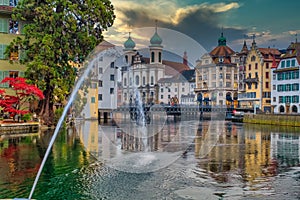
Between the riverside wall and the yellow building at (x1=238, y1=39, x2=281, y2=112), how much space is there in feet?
54.0

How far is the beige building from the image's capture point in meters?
105

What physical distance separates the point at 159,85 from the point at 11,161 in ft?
298

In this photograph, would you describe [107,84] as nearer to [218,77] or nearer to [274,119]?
[274,119]

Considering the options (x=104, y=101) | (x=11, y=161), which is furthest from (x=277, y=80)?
(x=11, y=161)

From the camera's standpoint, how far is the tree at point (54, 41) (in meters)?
39.8

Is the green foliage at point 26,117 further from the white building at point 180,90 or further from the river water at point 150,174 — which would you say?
the white building at point 180,90

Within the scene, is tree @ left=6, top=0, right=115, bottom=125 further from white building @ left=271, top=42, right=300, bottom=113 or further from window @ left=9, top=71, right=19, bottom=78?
white building @ left=271, top=42, right=300, bottom=113

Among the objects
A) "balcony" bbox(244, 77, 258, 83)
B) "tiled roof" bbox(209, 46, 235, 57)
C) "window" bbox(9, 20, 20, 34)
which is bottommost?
"balcony" bbox(244, 77, 258, 83)

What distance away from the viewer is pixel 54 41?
40.9 metres

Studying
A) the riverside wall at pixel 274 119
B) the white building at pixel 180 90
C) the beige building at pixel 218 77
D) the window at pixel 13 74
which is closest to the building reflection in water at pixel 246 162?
the window at pixel 13 74

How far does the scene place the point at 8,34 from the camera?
Answer: 45188mm

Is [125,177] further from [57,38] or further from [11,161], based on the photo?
[57,38]

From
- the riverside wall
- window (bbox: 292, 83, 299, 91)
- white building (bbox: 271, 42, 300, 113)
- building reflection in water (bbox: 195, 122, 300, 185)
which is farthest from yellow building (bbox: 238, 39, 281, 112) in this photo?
building reflection in water (bbox: 195, 122, 300, 185)

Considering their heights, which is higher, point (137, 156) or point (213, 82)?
point (213, 82)
